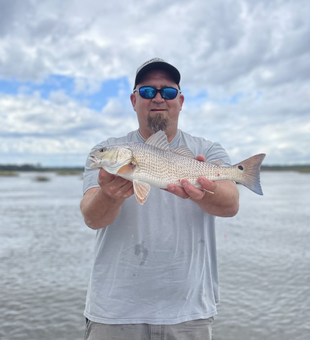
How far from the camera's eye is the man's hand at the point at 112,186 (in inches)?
128

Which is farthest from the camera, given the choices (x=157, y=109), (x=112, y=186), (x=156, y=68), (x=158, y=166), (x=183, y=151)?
(x=156, y=68)

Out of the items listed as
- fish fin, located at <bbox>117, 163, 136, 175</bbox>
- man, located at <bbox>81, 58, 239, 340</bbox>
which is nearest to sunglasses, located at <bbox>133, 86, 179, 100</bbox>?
man, located at <bbox>81, 58, 239, 340</bbox>

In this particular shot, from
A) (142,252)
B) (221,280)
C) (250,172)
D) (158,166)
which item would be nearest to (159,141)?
(158,166)

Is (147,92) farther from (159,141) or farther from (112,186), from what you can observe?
(112,186)

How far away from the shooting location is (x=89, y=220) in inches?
138

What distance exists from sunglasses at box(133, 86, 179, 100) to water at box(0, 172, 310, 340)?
255 inches

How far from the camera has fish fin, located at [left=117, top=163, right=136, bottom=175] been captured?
3.31m

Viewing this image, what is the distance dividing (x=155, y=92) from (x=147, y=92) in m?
0.09

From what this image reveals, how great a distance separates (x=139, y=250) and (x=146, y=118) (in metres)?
1.40

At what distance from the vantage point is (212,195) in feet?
11.1

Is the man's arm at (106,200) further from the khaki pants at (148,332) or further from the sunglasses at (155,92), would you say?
the sunglasses at (155,92)

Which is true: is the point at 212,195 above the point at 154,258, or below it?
above

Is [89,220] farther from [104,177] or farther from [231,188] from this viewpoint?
[231,188]

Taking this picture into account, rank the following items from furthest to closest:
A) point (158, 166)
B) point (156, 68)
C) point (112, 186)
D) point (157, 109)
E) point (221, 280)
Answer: point (221, 280), point (156, 68), point (157, 109), point (158, 166), point (112, 186)
